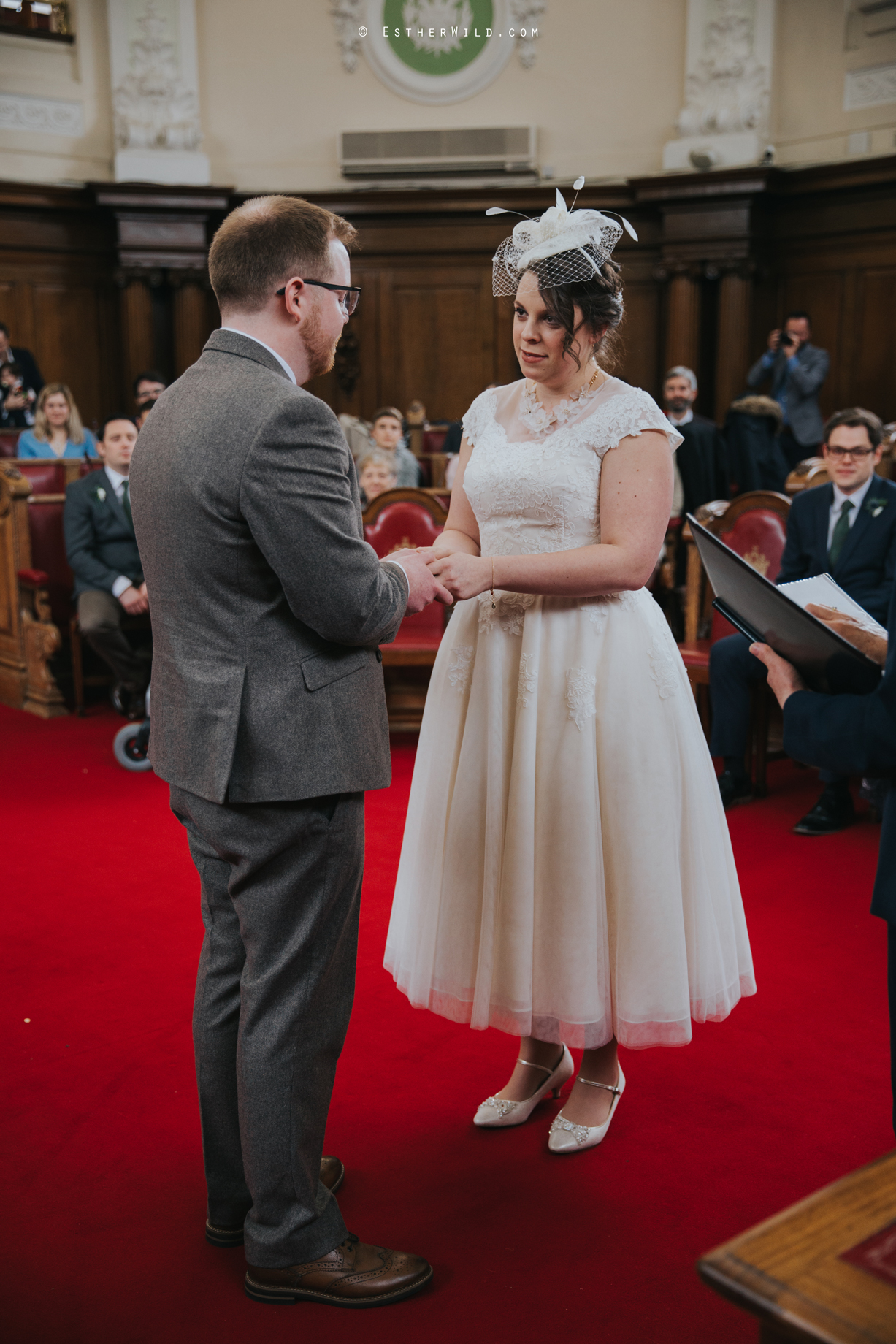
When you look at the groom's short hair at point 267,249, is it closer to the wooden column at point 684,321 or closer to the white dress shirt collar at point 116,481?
the white dress shirt collar at point 116,481

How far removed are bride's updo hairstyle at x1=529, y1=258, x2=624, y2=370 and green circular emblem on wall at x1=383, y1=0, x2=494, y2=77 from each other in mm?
9319

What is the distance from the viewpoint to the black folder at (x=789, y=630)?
146cm

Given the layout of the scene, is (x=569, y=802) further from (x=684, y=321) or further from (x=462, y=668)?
(x=684, y=321)

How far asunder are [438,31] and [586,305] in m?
9.53

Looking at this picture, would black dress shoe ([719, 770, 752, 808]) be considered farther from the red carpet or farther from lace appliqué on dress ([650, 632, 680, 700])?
lace appliqué on dress ([650, 632, 680, 700])

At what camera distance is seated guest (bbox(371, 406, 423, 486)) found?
23.4 feet

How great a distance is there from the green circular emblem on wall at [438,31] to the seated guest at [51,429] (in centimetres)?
513

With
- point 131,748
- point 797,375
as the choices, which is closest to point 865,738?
point 131,748

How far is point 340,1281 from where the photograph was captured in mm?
1818

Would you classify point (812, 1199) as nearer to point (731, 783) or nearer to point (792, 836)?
point (792, 836)

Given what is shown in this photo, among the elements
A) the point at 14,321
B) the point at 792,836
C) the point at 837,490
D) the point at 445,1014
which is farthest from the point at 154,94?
the point at 445,1014

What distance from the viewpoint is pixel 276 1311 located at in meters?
1.82

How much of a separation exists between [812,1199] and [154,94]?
1101 cm

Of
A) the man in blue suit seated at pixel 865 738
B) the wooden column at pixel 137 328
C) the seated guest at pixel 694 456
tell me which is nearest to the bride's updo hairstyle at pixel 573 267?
the man in blue suit seated at pixel 865 738
